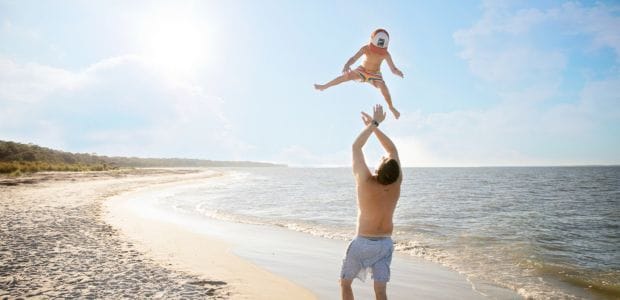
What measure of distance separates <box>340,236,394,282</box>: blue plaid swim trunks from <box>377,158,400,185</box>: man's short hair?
27.5 inches

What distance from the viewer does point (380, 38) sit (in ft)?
18.0

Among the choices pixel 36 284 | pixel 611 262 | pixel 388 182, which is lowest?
pixel 611 262

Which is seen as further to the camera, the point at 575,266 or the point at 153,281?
the point at 575,266

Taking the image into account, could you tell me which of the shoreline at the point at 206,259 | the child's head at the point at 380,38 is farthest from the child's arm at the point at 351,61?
the shoreline at the point at 206,259

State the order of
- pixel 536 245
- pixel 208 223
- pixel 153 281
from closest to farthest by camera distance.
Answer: pixel 153 281, pixel 536 245, pixel 208 223

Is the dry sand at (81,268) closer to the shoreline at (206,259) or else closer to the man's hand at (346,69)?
the shoreline at (206,259)

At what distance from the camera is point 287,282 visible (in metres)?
7.69

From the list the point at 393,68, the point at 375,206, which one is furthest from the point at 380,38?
the point at 375,206

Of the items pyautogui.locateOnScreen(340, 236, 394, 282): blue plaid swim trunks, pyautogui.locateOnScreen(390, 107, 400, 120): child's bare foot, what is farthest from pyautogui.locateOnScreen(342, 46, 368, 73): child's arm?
pyautogui.locateOnScreen(340, 236, 394, 282): blue plaid swim trunks

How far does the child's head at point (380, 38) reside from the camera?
18.0ft

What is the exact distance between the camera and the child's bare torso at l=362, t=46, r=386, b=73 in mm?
5523

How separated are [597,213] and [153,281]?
28755mm

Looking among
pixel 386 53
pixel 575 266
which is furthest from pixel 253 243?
pixel 575 266

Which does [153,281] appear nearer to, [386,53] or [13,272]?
[13,272]
